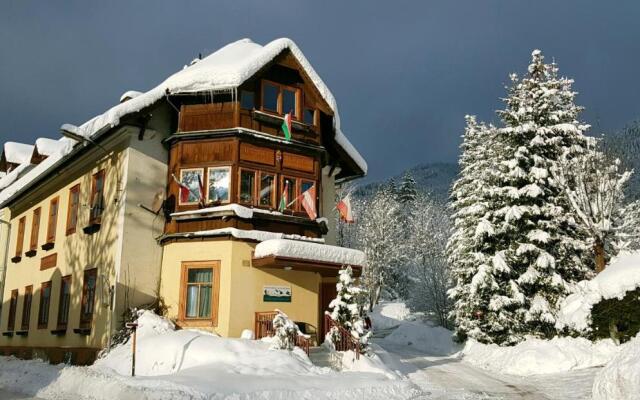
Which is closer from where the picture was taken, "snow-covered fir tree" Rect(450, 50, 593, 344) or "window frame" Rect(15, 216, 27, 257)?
"snow-covered fir tree" Rect(450, 50, 593, 344)

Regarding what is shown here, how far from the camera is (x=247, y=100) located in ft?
66.7

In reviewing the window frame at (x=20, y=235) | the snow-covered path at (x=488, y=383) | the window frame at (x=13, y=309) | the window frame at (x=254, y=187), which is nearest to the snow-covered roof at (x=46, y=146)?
the window frame at (x=20, y=235)

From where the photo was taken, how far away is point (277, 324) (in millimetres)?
15750

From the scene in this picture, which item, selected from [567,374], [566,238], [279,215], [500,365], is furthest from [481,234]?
[279,215]

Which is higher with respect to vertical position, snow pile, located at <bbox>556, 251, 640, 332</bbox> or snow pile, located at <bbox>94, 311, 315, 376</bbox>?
snow pile, located at <bbox>556, 251, 640, 332</bbox>

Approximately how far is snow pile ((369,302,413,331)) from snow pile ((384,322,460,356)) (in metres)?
5.44

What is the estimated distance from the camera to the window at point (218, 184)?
63.5ft

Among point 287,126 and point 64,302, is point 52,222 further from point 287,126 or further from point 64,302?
point 287,126

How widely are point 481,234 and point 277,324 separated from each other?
13381mm

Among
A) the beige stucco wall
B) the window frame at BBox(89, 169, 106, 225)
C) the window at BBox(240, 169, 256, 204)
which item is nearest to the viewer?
the beige stucco wall

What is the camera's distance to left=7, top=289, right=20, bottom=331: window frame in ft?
89.6

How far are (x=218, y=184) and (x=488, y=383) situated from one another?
34.1 ft

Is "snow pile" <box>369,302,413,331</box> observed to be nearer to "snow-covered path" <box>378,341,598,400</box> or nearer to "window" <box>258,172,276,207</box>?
"snow-covered path" <box>378,341,598,400</box>

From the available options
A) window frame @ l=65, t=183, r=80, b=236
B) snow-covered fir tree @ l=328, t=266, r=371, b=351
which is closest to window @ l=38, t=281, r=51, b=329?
window frame @ l=65, t=183, r=80, b=236
